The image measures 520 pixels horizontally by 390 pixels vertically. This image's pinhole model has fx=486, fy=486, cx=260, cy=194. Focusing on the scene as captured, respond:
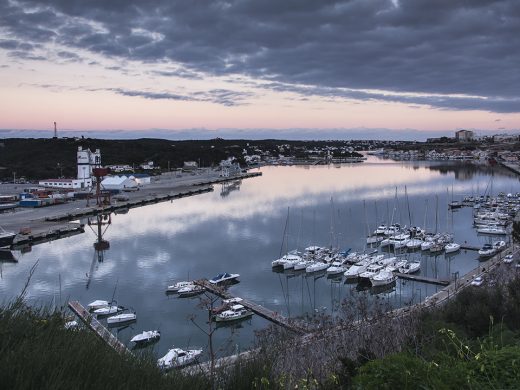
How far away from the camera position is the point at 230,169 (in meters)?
65.2

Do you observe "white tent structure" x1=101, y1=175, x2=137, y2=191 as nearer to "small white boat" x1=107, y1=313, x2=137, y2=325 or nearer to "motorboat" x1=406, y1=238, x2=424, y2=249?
"motorboat" x1=406, y1=238, x2=424, y2=249

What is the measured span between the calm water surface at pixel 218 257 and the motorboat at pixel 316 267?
1.32 ft

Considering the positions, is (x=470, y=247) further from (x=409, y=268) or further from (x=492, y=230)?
(x=409, y=268)

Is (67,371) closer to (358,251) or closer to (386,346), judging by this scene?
(386,346)

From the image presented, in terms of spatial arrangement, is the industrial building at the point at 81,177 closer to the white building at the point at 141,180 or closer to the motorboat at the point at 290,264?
the white building at the point at 141,180

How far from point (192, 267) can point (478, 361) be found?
59.1 ft

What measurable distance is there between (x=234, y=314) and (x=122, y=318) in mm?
2989

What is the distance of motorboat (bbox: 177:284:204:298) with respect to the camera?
15.6m

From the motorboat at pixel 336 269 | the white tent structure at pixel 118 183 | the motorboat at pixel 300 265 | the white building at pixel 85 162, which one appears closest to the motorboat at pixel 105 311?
the motorboat at pixel 300 265

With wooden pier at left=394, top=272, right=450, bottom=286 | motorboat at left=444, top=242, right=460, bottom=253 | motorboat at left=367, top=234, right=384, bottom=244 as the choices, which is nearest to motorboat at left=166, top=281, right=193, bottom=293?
wooden pier at left=394, top=272, right=450, bottom=286

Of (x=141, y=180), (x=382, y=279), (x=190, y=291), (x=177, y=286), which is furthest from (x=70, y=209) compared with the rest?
(x=382, y=279)

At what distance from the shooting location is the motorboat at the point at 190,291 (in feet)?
51.3

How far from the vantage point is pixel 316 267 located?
18359 millimetres

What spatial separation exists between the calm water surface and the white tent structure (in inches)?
374
